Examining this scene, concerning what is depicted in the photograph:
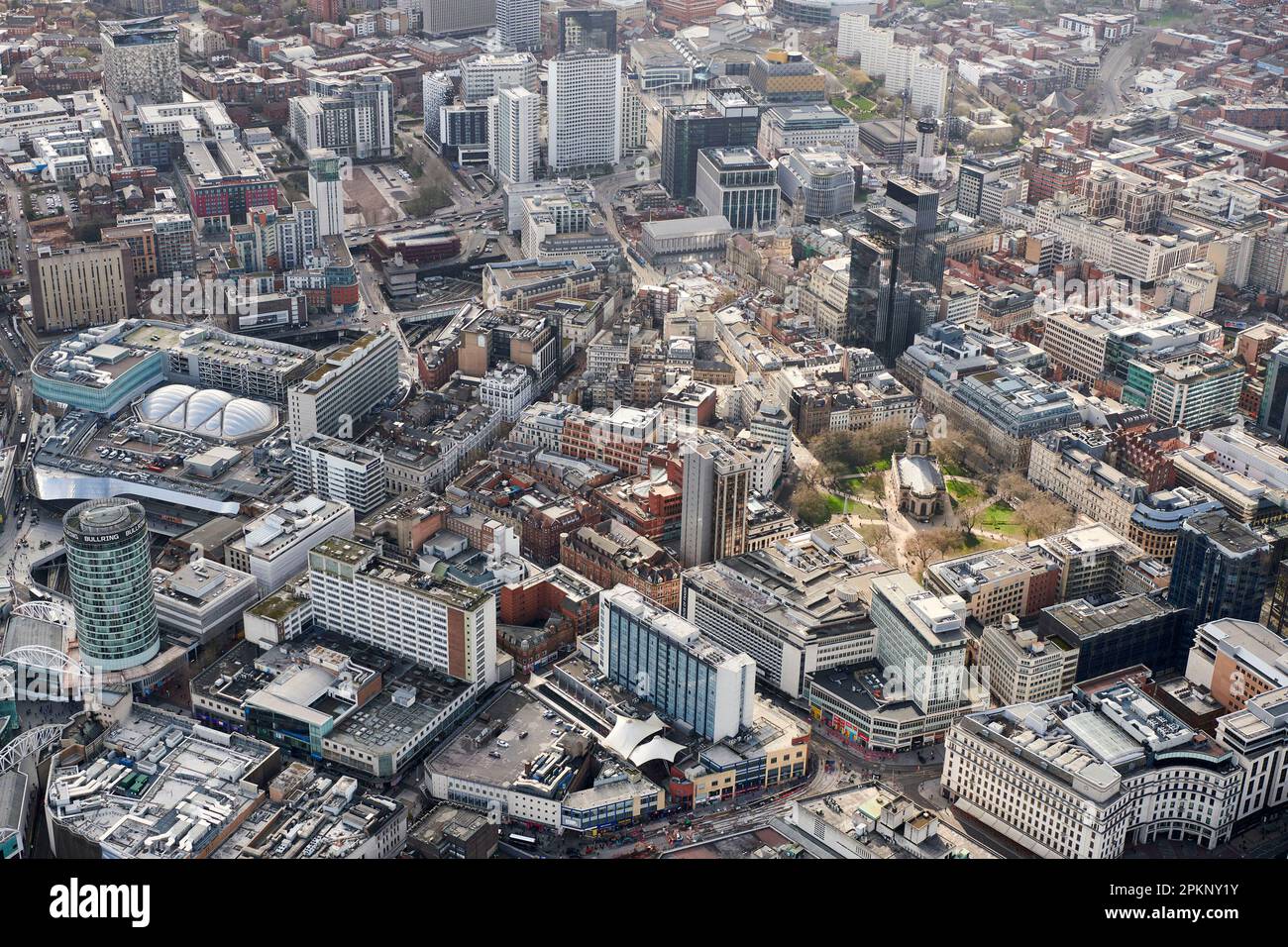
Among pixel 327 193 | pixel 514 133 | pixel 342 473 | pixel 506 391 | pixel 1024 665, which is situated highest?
pixel 514 133

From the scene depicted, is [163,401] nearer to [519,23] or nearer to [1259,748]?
[1259,748]

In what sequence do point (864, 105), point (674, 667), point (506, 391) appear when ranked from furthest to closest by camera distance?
point (864, 105) < point (506, 391) < point (674, 667)

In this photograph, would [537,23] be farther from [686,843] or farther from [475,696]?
[686,843]

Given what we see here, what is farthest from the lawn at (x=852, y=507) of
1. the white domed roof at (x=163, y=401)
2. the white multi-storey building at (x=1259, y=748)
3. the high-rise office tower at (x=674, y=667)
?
the white domed roof at (x=163, y=401)

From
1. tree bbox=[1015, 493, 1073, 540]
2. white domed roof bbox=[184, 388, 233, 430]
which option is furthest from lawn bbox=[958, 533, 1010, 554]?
white domed roof bbox=[184, 388, 233, 430]

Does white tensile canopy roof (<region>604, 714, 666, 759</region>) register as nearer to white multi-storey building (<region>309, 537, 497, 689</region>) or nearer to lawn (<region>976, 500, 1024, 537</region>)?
white multi-storey building (<region>309, 537, 497, 689</region>)

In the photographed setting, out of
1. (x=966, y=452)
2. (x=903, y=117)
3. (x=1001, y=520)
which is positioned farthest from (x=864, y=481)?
(x=903, y=117)
